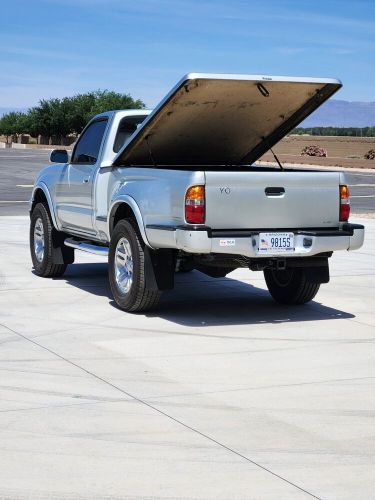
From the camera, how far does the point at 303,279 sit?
1107cm

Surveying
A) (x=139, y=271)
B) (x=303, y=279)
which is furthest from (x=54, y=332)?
(x=303, y=279)

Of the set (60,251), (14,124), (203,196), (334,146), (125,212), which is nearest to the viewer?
(203,196)

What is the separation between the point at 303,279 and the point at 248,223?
1452 mm

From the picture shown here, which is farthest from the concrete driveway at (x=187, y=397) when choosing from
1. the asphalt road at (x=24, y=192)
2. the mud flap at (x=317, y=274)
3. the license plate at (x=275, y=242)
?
the asphalt road at (x=24, y=192)

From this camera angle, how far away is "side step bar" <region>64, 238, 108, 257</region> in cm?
1153

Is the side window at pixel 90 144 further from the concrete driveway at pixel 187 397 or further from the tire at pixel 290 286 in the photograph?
the tire at pixel 290 286

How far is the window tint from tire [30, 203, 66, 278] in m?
1.79

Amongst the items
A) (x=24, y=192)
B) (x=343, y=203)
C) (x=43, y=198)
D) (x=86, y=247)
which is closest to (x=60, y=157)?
(x=43, y=198)

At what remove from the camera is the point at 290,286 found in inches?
447

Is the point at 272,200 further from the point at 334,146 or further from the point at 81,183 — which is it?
the point at 334,146

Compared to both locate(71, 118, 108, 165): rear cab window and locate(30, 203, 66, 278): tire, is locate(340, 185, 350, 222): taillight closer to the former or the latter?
locate(71, 118, 108, 165): rear cab window

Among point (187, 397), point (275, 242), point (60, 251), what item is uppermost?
point (275, 242)

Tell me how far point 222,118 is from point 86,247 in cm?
215

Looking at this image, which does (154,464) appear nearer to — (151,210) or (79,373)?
(79,373)
